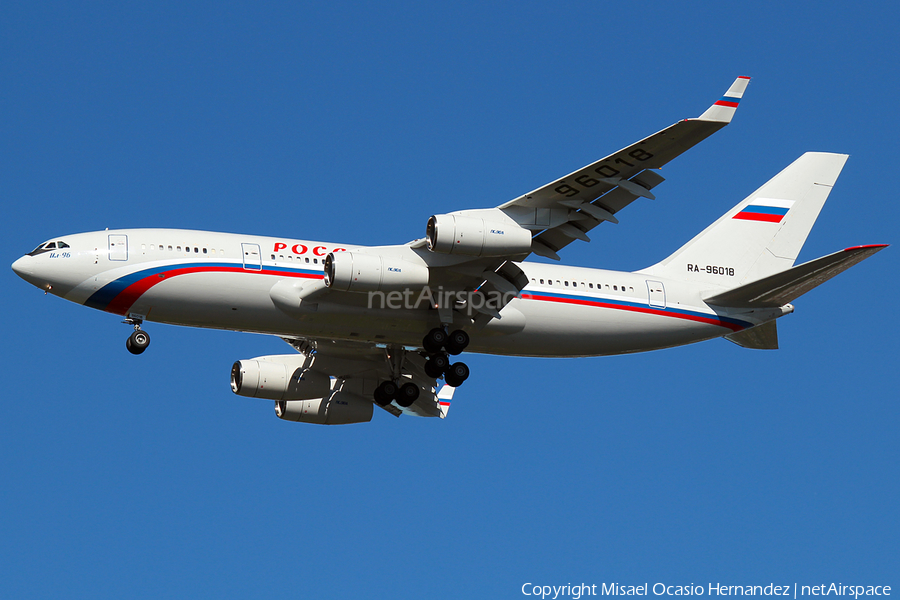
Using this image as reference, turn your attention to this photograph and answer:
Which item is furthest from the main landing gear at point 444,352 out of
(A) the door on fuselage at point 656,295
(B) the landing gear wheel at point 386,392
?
(A) the door on fuselage at point 656,295

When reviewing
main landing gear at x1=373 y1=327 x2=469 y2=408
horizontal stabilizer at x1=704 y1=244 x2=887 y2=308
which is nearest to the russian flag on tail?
horizontal stabilizer at x1=704 y1=244 x2=887 y2=308

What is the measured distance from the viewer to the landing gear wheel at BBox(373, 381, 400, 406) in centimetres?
2944

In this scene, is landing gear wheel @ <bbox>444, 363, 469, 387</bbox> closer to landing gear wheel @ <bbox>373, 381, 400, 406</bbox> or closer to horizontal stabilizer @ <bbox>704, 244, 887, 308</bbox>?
landing gear wheel @ <bbox>373, 381, 400, 406</bbox>

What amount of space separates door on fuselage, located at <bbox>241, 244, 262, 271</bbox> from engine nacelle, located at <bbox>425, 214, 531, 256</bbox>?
4158mm

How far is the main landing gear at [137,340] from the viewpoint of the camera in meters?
24.8

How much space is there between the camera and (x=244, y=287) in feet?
81.0

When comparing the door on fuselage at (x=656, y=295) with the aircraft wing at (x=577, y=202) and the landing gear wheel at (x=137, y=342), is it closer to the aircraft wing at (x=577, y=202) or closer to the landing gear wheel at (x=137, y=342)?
the aircraft wing at (x=577, y=202)

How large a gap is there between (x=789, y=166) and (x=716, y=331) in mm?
6160

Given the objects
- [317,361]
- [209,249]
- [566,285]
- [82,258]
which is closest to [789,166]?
[566,285]

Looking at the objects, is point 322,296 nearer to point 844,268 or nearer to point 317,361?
point 317,361

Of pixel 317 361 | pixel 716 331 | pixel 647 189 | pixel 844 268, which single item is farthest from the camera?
pixel 317 361

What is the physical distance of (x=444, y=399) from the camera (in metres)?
33.5

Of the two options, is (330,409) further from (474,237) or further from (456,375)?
(474,237)

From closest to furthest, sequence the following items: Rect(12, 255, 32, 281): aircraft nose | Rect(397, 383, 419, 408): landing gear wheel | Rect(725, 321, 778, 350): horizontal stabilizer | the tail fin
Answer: Rect(12, 255, 32, 281): aircraft nose < Rect(397, 383, 419, 408): landing gear wheel < Rect(725, 321, 778, 350): horizontal stabilizer < the tail fin
